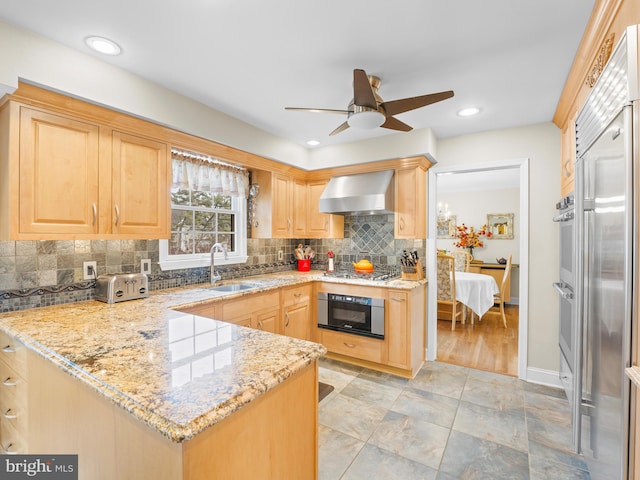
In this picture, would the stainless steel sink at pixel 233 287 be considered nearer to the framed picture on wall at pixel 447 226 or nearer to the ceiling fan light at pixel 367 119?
the ceiling fan light at pixel 367 119

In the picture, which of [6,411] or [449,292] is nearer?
[6,411]

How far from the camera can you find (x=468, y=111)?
263 centimetres

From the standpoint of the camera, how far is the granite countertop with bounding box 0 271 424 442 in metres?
0.80

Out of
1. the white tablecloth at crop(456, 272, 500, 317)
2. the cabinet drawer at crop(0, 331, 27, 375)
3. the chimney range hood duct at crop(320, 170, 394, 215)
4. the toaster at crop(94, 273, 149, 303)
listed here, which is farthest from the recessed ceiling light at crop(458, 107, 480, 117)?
the cabinet drawer at crop(0, 331, 27, 375)

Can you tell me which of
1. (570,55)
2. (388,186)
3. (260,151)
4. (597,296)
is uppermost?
(570,55)

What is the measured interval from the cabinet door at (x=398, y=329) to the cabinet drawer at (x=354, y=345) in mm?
129

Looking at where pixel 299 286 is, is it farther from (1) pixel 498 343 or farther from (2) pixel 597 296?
(1) pixel 498 343

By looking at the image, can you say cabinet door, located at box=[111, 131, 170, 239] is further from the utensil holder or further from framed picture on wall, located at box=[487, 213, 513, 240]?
framed picture on wall, located at box=[487, 213, 513, 240]

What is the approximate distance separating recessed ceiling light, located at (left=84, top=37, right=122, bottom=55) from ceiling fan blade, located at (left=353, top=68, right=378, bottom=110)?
4.59ft

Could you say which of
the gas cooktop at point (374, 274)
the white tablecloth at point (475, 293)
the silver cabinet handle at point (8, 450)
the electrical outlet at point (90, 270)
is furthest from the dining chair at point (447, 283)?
the silver cabinet handle at point (8, 450)

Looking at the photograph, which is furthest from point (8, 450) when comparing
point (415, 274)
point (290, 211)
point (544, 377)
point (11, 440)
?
point (544, 377)

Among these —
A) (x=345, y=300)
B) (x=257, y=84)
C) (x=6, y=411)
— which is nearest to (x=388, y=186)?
(x=345, y=300)

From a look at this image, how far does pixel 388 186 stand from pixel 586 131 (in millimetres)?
1772

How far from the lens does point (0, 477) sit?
1421 millimetres
